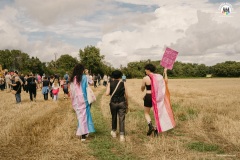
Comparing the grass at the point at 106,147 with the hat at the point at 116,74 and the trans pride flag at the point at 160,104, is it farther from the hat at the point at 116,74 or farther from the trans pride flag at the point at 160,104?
the hat at the point at 116,74

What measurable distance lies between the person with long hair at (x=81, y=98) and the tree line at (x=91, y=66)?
265ft

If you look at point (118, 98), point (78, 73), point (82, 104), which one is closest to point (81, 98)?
point (82, 104)

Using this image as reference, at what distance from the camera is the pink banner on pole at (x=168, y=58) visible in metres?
9.34

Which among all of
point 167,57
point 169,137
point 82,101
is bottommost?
point 169,137

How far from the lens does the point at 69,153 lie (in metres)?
6.76

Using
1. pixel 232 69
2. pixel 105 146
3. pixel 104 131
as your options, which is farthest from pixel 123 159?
pixel 232 69

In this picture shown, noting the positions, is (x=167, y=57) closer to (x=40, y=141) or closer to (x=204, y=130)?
(x=204, y=130)

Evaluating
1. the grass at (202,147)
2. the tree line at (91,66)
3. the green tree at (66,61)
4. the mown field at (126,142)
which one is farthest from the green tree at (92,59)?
the grass at (202,147)

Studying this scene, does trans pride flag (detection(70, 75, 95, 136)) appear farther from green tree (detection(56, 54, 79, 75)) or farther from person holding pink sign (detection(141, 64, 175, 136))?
green tree (detection(56, 54, 79, 75))

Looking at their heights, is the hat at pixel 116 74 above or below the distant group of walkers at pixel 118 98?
above

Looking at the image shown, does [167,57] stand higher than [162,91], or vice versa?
[167,57]

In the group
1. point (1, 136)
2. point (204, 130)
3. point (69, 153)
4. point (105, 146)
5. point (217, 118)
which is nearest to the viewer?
point (69, 153)

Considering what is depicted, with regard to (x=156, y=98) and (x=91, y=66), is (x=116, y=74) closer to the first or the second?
(x=156, y=98)

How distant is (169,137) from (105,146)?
2.00m
